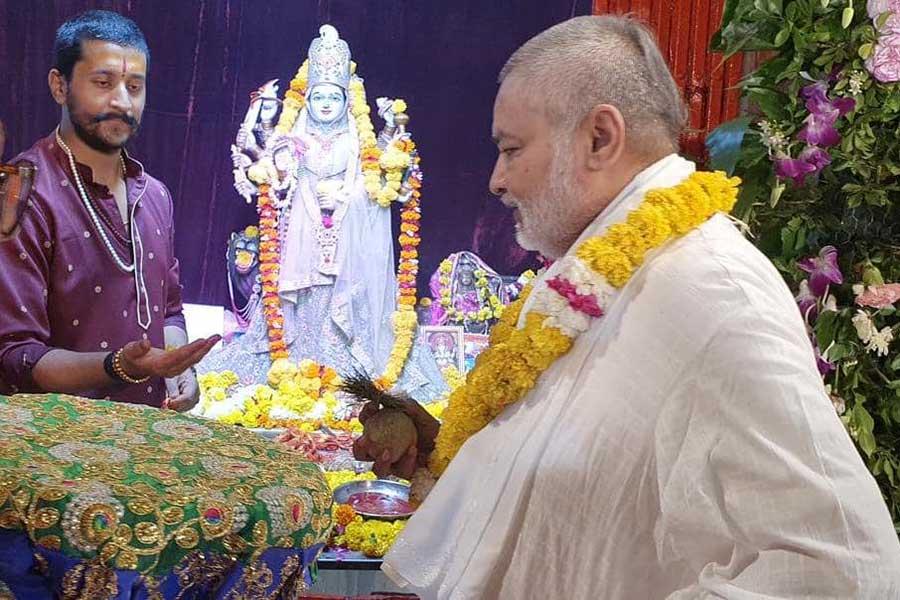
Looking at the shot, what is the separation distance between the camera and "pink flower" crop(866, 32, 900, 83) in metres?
2.56

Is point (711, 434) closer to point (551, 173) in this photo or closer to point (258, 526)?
point (551, 173)

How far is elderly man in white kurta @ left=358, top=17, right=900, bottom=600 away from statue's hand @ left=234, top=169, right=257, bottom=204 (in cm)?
334

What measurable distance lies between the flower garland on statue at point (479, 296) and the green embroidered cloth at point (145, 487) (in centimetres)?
352

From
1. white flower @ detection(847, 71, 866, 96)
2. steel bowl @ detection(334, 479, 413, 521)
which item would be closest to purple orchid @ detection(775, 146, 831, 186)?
white flower @ detection(847, 71, 866, 96)

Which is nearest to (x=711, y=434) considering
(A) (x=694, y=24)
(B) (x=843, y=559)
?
(B) (x=843, y=559)

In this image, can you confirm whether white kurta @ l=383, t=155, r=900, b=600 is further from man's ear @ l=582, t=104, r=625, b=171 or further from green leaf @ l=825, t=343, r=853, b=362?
green leaf @ l=825, t=343, r=853, b=362

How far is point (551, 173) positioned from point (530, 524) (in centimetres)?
52

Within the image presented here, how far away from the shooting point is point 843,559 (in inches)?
43.9

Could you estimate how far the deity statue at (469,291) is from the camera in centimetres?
502

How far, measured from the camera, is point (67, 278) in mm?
2461

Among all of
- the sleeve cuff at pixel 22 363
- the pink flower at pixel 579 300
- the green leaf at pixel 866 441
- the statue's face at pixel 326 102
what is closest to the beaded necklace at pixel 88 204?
the sleeve cuff at pixel 22 363

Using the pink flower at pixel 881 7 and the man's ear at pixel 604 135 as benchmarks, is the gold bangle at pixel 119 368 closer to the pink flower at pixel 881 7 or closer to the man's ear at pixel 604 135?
the man's ear at pixel 604 135

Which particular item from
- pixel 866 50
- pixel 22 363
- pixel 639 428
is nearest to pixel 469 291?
pixel 866 50

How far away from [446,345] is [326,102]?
4.52 feet
